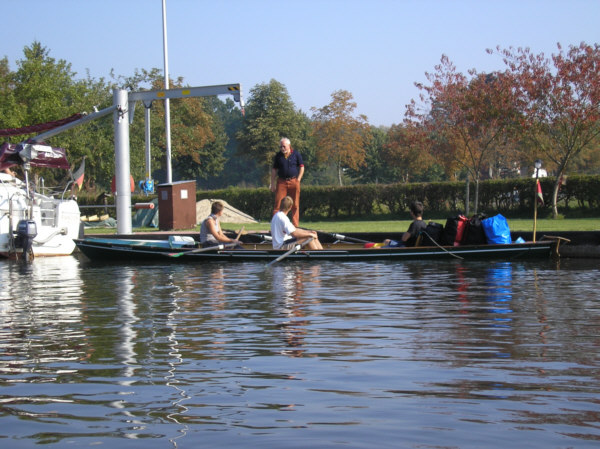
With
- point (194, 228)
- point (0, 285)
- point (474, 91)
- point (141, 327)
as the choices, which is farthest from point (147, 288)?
point (474, 91)

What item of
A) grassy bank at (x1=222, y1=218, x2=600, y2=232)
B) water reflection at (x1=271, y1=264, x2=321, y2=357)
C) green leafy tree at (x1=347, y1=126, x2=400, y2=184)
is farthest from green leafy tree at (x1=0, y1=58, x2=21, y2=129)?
green leafy tree at (x1=347, y1=126, x2=400, y2=184)

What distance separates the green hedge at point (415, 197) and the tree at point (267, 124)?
32179mm

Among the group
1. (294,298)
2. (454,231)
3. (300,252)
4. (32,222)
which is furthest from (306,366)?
(32,222)

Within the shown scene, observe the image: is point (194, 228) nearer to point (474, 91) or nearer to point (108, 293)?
point (474, 91)

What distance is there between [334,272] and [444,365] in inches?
333

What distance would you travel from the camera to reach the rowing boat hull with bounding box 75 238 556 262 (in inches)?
617

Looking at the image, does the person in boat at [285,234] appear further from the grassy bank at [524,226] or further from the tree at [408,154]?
the tree at [408,154]

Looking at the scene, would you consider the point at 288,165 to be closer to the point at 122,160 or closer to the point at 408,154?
the point at 122,160

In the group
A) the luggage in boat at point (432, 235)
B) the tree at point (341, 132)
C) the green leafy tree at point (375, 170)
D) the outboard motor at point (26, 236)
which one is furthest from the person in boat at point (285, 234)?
the green leafy tree at point (375, 170)

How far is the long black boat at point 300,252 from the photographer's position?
51.5ft

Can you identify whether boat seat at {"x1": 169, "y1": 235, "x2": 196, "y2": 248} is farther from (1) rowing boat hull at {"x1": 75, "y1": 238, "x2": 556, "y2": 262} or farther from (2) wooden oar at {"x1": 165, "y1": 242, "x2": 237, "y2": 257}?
(2) wooden oar at {"x1": 165, "y1": 242, "x2": 237, "y2": 257}

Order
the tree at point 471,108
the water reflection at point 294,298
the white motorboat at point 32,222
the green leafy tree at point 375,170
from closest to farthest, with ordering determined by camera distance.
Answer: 1. the water reflection at point 294,298
2. the white motorboat at point 32,222
3. the tree at point 471,108
4. the green leafy tree at point 375,170

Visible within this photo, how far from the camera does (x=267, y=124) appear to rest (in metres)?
73.8

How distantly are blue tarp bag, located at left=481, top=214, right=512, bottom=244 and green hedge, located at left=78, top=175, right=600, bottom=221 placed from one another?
1603cm
